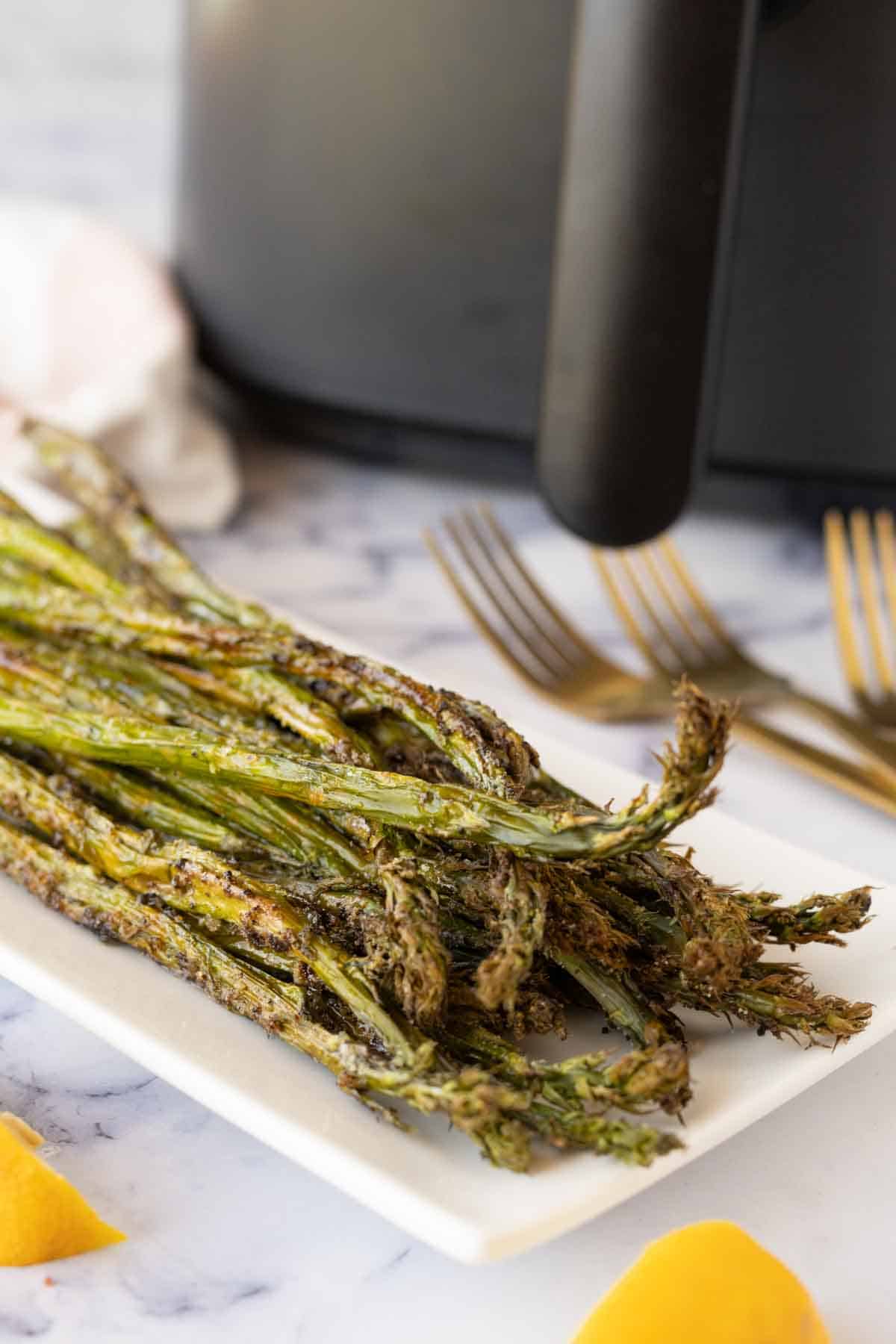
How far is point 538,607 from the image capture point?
4.61 feet

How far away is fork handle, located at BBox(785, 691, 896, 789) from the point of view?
3.90 ft

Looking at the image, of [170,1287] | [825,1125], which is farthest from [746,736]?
[170,1287]

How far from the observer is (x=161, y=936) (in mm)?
833

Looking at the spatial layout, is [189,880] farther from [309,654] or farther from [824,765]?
[824,765]

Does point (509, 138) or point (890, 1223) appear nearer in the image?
point (890, 1223)

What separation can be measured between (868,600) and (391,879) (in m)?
0.74

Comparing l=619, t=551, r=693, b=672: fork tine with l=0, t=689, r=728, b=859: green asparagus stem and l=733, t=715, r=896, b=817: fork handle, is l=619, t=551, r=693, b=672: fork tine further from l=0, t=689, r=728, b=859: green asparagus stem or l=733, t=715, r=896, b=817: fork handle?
l=0, t=689, r=728, b=859: green asparagus stem

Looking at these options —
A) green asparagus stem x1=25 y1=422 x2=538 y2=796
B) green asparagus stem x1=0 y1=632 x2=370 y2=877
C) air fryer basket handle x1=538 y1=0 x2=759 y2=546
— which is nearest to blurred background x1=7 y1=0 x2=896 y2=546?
air fryer basket handle x1=538 y1=0 x2=759 y2=546

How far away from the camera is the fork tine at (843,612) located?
4.27ft

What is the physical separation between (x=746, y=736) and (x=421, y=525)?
0.55 metres

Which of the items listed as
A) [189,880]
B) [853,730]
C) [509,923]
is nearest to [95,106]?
[853,730]

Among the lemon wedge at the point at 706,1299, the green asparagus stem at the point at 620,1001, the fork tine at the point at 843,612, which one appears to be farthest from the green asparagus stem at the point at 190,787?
the fork tine at the point at 843,612

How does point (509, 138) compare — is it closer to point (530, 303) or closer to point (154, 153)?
point (530, 303)

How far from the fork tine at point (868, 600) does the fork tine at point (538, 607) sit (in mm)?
228
